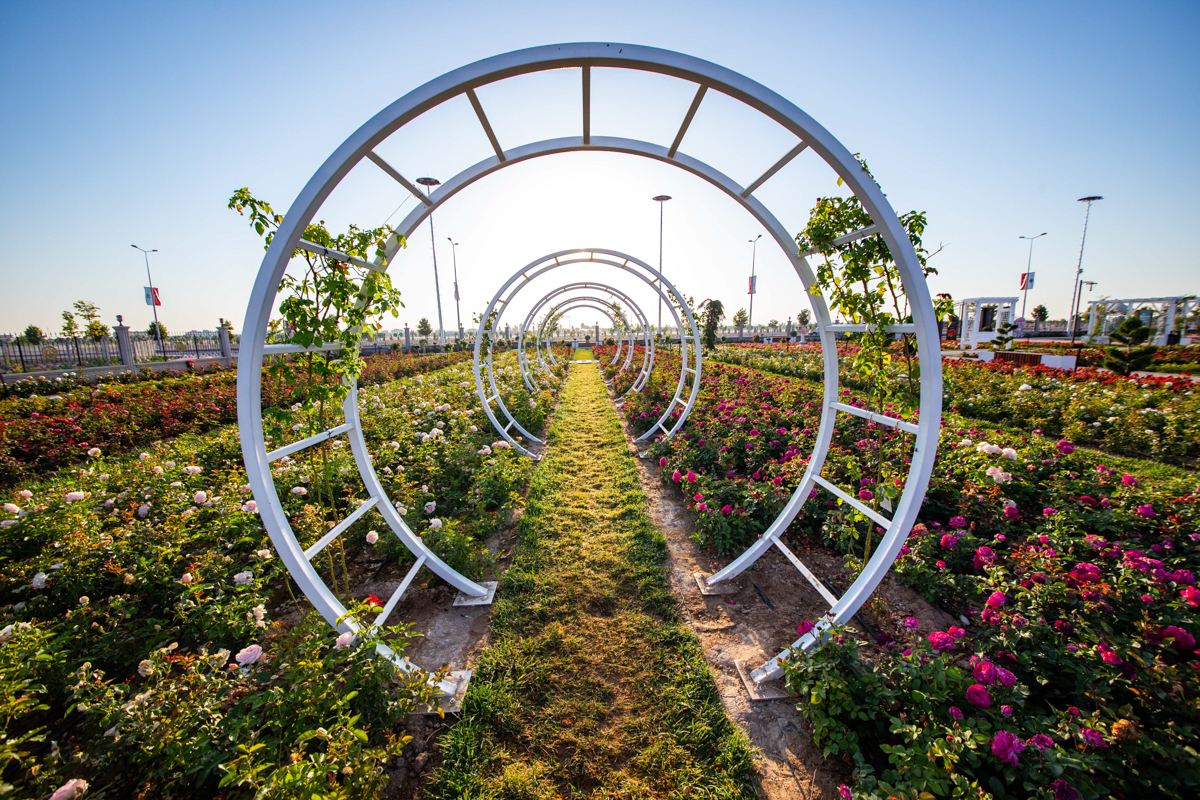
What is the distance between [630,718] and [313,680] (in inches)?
62.7

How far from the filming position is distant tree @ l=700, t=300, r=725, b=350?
74.1ft

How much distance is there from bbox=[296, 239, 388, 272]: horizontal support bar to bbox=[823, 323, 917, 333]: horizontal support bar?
9.66 feet

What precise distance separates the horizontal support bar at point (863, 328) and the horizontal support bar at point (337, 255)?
9.66ft

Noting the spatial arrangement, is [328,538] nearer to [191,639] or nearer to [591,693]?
[191,639]

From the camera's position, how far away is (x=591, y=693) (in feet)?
7.92

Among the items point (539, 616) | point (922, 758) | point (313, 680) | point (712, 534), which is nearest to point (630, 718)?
point (539, 616)

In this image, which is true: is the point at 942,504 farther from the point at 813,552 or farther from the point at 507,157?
the point at 507,157

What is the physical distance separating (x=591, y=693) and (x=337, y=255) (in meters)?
2.92

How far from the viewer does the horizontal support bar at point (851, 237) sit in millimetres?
2230

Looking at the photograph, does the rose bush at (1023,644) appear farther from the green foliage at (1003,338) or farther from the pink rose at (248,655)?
the green foliage at (1003,338)

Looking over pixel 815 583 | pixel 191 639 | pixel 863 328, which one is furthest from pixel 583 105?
pixel 191 639

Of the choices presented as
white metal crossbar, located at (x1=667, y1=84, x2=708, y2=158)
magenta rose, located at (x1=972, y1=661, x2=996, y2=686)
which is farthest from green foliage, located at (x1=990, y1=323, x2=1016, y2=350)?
white metal crossbar, located at (x1=667, y1=84, x2=708, y2=158)

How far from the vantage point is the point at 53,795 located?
56.4 inches

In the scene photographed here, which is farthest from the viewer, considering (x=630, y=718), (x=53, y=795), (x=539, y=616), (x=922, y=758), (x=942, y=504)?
(x=942, y=504)
